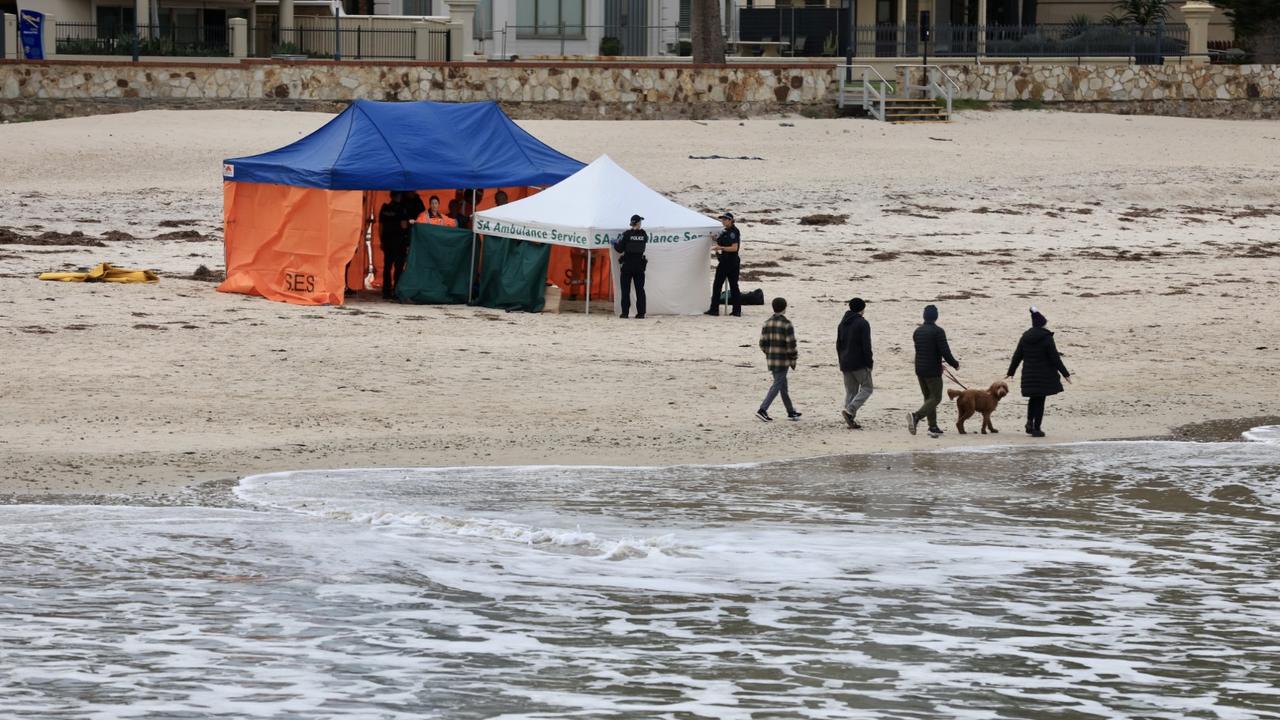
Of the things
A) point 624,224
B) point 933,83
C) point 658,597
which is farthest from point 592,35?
point 658,597

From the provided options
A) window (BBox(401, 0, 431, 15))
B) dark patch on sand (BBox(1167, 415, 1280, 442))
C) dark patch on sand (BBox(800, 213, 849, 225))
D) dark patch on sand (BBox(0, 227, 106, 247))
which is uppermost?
window (BBox(401, 0, 431, 15))

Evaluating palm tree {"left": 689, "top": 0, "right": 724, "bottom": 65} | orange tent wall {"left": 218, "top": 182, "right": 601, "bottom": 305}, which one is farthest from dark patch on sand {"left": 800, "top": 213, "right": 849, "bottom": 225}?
palm tree {"left": 689, "top": 0, "right": 724, "bottom": 65}

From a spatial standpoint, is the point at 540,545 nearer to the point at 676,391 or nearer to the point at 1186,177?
the point at 676,391

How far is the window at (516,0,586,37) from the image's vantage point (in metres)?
52.2

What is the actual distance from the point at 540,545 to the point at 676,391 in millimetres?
5917

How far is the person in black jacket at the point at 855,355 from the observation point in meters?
16.5

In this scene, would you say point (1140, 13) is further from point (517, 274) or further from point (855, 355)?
point (855, 355)

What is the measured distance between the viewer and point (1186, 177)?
37.8 m

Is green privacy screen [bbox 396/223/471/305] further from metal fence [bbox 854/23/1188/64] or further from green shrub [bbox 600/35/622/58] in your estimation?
green shrub [bbox 600/35/622/58]

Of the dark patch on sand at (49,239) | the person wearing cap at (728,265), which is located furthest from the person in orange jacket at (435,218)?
the dark patch on sand at (49,239)

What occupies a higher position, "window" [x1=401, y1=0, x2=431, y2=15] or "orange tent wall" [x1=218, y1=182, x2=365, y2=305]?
"window" [x1=401, y1=0, x2=431, y2=15]

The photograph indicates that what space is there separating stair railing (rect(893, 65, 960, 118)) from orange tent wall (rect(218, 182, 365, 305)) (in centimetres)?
2331

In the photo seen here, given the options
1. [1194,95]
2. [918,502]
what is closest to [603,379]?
[918,502]

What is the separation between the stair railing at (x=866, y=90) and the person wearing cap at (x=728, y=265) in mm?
20149
